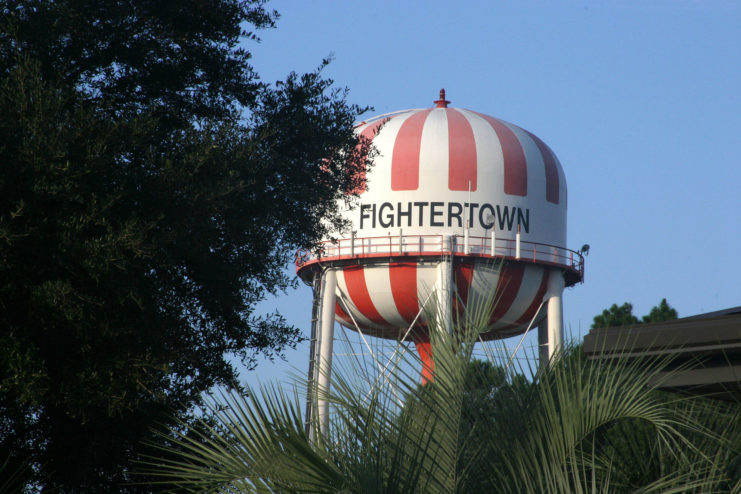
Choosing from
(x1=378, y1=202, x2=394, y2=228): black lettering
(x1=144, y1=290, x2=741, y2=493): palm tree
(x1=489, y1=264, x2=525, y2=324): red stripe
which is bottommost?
(x1=144, y1=290, x2=741, y2=493): palm tree

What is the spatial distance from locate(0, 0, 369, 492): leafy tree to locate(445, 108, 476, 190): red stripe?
39.9 feet

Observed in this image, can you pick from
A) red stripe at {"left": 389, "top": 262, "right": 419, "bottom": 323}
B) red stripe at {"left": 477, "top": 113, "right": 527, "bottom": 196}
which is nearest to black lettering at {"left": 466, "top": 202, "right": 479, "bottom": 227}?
red stripe at {"left": 477, "top": 113, "right": 527, "bottom": 196}

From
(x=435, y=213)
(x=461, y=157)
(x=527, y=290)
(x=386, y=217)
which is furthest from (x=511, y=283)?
(x=386, y=217)

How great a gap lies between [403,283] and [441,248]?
143 cm

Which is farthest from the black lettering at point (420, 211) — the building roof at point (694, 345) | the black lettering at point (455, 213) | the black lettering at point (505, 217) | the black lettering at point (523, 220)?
the building roof at point (694, 345)

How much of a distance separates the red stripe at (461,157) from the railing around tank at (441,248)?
4.48 ft

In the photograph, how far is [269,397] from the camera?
191 inches

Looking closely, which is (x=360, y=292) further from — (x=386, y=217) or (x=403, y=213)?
(x=403, y=213)

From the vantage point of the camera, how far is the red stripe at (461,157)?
23766 mm

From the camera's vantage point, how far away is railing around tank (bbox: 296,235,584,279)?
2341cm

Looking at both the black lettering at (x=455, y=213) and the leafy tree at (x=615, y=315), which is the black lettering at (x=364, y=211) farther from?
the leafy tree at (x=615, y=315)

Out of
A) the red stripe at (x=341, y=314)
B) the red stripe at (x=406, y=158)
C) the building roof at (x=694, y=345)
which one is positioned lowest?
the building roof at (x=694, y=345)

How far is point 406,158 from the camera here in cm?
2402

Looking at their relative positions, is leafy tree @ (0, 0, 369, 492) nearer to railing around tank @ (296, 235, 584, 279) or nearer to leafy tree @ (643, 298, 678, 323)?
railing around tank @ (296, 235, 584, 279)
